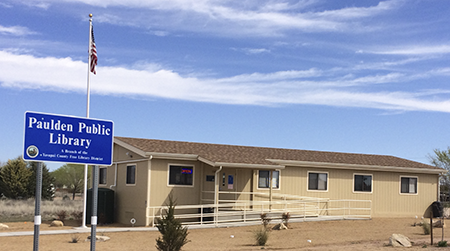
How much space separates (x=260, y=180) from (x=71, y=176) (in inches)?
1979

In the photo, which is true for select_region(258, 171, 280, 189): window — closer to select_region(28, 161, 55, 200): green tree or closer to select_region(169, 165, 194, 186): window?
select_region(169, 165, 194, 186): window

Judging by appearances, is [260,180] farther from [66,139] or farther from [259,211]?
[66,139]

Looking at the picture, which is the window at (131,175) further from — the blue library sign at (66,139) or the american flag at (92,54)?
the blue library sign at (66,139)

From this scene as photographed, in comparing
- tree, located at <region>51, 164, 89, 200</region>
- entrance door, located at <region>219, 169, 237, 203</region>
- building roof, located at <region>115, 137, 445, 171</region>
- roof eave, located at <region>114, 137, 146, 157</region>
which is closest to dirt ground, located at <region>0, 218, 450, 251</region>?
entrance door, located at <region>219, 169, 237, 203</region>

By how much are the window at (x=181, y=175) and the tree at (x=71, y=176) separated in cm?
4451

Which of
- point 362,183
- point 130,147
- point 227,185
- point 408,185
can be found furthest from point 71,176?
point 408,185

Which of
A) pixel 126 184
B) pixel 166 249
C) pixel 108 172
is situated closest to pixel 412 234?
pixel 166 249

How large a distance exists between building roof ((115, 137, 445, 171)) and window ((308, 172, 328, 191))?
0.78 meters

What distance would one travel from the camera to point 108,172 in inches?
1035

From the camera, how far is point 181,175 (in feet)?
76.0

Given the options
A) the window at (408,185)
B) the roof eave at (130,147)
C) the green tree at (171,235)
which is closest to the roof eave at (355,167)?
the window at (408,185)

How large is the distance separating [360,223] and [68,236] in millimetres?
12959

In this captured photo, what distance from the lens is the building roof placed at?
23.0 meters

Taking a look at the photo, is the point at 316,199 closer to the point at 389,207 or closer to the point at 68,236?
the point at 389,207
